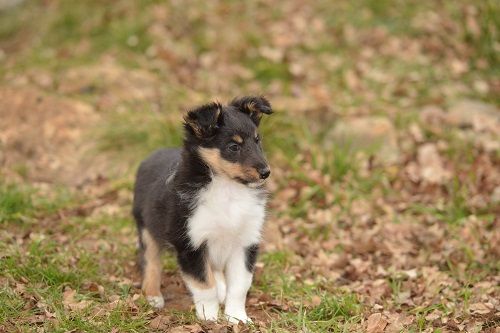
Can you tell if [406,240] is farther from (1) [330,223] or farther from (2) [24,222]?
(2) [24,222]

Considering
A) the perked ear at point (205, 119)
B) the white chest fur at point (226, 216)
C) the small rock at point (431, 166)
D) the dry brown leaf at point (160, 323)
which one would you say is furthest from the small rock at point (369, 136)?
the dry brown leaf at point (160, 323)

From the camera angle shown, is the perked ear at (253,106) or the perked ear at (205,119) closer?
the perked ear at (205,119)

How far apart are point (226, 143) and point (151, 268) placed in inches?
56.8

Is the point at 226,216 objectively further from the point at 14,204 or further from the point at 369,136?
the point at 369,136

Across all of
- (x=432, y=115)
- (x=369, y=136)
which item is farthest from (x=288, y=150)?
(x=432, y=115)

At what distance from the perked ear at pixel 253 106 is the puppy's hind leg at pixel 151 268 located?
53.3 inches

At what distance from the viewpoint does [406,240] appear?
703cm

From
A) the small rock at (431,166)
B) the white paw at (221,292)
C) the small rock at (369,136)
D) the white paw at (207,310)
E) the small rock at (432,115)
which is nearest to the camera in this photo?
the white paw at (207,310)

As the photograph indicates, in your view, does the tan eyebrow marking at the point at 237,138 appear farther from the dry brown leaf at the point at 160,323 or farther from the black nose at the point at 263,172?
the dry brown leaf at the point at 160,323

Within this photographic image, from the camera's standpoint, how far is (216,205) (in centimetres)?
→ 482

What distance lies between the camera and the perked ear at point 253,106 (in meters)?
5.18

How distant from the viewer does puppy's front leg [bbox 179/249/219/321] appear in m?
4.86

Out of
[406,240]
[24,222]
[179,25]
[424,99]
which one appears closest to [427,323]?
[406,240]

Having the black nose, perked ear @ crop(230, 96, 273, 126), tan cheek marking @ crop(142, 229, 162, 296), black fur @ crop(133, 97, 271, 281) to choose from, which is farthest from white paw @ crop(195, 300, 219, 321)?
perked ear @ crop(230, 96, 273, 126)
